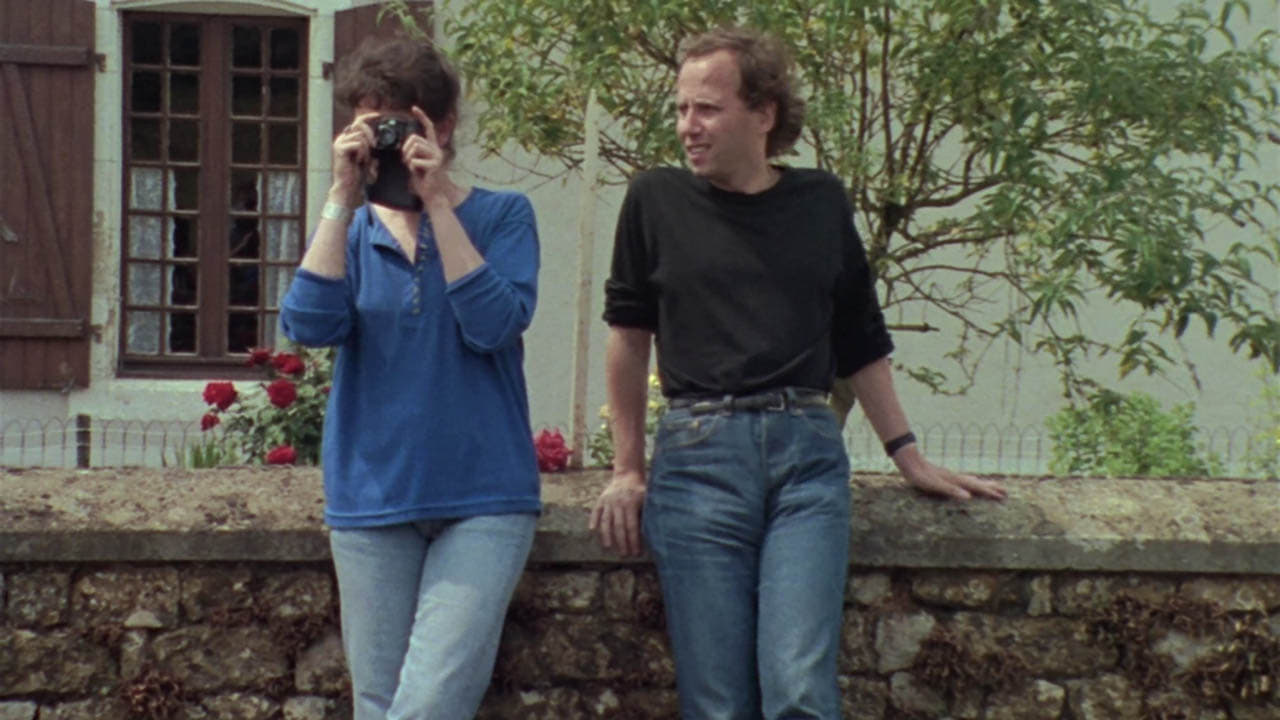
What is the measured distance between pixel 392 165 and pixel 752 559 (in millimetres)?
909

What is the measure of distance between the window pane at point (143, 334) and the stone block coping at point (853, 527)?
5.79 m

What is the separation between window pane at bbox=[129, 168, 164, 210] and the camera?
32.1 ft

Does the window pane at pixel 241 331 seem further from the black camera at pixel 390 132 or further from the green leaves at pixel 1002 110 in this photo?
the black camera at pixel 390 132

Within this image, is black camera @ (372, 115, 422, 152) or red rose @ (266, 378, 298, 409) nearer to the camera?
black camera @ (372, 115, 422, 152)

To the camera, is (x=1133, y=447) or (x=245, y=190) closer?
(x=1133, y=447)

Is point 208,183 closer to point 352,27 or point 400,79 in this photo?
point 352,27

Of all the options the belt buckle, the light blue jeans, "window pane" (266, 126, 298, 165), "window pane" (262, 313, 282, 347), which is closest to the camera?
the light blue jeans

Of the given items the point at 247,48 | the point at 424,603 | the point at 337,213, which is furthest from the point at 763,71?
the point at 247,48

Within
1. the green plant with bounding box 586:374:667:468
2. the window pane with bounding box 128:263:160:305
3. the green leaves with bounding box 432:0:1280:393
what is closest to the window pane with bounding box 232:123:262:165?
the window pane with bounding box 128:263:160:305

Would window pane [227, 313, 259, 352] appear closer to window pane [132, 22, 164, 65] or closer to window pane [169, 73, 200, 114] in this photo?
window pane [169, 73, 200, 114]

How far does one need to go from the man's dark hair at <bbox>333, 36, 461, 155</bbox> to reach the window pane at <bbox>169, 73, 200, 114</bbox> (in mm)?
6596

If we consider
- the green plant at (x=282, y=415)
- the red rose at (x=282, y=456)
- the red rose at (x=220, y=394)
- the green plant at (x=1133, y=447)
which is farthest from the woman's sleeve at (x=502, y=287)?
the green plant at (x=1133, y=447)

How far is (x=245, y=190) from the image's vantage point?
981 cm

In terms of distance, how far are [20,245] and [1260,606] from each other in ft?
22.9
